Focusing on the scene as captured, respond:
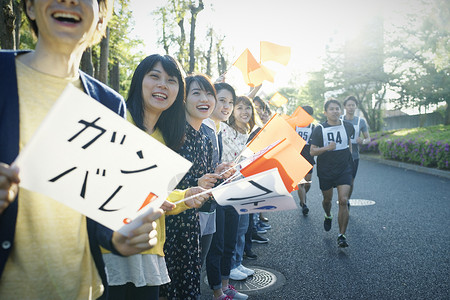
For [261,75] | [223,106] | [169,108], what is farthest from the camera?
[261,75]

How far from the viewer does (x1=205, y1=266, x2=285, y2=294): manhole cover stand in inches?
132

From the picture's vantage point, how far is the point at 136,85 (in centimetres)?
198

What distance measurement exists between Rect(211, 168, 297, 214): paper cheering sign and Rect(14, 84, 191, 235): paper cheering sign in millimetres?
396

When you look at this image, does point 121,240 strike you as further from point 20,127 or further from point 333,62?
point 333,62

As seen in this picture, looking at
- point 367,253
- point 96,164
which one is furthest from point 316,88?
point 96,164

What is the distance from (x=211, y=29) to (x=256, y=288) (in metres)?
19.9

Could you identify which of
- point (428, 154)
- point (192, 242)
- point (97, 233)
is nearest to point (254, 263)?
point (192, 242)

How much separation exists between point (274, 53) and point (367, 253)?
9.36 feet

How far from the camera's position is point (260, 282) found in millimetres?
3469

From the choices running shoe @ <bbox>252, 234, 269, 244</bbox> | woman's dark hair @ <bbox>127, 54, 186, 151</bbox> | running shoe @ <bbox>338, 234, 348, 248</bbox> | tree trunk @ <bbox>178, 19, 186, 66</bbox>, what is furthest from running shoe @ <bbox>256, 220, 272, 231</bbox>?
tree trunk @ <bbox>178, 19, 186, 66</bbox>

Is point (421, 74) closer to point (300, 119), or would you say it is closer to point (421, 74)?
point (421, 74)

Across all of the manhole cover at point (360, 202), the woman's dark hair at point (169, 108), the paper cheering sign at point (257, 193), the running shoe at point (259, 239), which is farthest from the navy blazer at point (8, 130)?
the manhole cover at point (360, 202)

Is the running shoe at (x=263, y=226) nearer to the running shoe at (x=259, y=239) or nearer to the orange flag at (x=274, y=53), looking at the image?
the running shoe at (x=259, y=239)

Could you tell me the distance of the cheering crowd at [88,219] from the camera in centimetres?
99
